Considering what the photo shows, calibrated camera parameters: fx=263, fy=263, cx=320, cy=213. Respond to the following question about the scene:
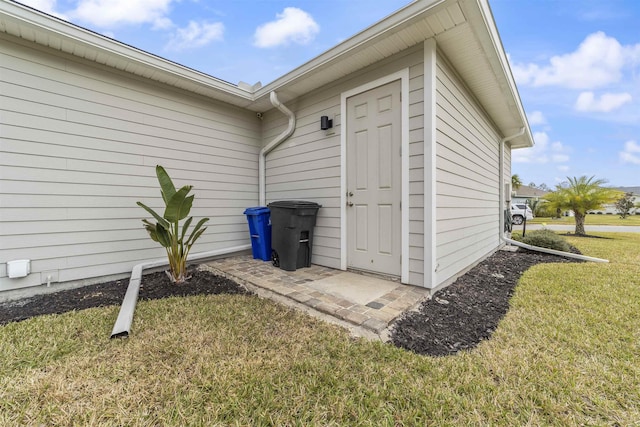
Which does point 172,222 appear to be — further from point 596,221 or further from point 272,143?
point 596,221

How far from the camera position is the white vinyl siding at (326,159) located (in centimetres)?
309

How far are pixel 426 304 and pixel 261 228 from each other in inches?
109

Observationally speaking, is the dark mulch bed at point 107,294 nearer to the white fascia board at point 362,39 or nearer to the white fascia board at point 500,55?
the white fascia board at point 362,39

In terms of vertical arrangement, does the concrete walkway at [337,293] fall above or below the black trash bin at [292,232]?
below

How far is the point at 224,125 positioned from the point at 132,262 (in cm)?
264

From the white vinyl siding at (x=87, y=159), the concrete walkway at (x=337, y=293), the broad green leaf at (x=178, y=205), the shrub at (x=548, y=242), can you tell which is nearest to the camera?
the concrete walkway at (x=337, y=293)

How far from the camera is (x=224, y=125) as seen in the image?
4691 millimetres

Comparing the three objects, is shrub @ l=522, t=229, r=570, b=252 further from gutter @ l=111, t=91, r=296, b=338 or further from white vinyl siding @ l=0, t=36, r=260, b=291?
white vinyl siding @ l=0, t=36, r=260, b=291

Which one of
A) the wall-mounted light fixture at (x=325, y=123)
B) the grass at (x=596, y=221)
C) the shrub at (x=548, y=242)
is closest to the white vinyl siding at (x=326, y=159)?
the wall-mounted light fixture at (x=325, y=123)

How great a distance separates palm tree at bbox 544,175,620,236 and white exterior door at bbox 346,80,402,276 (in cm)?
1117

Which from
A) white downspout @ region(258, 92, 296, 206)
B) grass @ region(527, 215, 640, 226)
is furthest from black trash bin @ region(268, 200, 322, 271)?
grass @ region(527, 215, 640, 226)

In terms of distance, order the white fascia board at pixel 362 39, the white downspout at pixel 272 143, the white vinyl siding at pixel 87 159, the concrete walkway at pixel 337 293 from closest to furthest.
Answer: the concrete walkway at pixel 337 293, the white fascia board at pixel 362 39, the white vinyl siding at pixel 87 159, the white downspout at pixel 272 143

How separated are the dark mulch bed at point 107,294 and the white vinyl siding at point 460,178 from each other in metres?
2.65

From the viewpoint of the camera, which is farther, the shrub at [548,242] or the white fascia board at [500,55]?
the shrub at [548,242]
